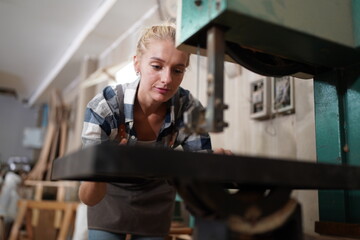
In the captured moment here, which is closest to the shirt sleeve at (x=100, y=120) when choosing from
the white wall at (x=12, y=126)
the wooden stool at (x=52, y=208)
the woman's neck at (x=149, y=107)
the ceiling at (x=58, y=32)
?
the woman's neck at (x=149, y=107)

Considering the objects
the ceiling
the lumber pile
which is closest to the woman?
the ceiling

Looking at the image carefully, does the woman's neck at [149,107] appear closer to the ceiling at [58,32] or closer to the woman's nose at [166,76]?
the woman's nose at [166,76]

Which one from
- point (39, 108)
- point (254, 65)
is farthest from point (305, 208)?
point (39, 108)

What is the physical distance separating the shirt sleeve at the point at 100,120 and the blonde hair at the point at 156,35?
0.22m

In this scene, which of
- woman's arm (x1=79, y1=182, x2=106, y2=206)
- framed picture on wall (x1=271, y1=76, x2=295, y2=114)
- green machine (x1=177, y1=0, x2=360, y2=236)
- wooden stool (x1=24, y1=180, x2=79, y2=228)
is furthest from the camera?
wooden stool (x1=24, y1=180, x2=79, y2=228)

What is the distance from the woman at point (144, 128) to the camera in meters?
1.17

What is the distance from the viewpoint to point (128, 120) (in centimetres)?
125

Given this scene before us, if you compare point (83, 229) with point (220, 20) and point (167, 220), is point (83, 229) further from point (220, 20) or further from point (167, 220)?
point (220, 20)

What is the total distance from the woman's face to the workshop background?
116 mm

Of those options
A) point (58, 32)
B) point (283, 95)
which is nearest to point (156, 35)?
point (283, 95)

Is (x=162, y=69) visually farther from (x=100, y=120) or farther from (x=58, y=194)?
(x=58, y=194)

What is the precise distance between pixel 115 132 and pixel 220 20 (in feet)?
1.99

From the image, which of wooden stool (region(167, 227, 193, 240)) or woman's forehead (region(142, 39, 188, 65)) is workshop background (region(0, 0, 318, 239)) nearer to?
woman's forehead (region(142, 39, 188, 65))

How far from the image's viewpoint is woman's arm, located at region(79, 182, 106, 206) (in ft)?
3.67
